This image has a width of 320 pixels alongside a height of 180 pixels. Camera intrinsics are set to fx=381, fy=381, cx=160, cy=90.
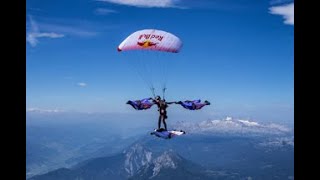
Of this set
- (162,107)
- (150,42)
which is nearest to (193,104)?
(162,107)

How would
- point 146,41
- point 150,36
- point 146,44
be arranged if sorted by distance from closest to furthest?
point 146,44, point 146,41, point 150,36

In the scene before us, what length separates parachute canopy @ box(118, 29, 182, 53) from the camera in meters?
34.7

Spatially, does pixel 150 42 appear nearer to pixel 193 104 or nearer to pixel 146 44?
pixel 146 44

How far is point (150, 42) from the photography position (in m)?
34.9

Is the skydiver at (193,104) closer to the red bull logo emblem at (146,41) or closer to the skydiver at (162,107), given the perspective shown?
the skydiver at (162,107)

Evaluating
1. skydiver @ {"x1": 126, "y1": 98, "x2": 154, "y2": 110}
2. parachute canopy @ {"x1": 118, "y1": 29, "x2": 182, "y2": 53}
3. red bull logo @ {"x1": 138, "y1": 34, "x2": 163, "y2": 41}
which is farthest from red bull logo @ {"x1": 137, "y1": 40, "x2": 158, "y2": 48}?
skydiver @ {"x1": 126, "y1": 98, "x2": 154, "y2": 110}

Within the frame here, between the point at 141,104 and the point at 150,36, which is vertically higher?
the point at 150,36

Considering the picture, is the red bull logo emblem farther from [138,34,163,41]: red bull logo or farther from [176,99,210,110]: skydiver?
[176,99,210,110]: skydiver

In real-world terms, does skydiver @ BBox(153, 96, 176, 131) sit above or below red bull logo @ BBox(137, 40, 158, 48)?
below
